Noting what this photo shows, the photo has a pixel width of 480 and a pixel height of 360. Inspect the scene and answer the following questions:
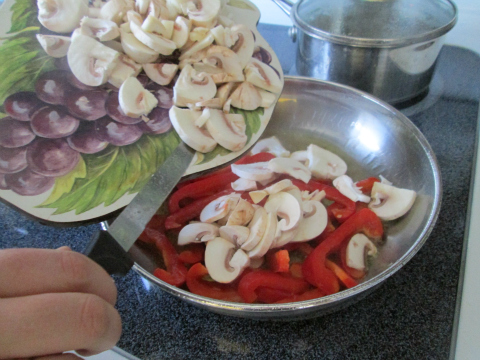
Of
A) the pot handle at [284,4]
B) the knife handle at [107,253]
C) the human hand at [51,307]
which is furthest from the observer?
the pot handle at [284,4]

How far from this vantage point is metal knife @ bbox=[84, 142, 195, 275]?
1.74 ft

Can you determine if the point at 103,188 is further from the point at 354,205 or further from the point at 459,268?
the point at 459,268

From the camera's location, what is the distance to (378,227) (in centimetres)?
86

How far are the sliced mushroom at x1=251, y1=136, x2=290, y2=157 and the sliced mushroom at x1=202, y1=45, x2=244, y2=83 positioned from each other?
0.35 meters

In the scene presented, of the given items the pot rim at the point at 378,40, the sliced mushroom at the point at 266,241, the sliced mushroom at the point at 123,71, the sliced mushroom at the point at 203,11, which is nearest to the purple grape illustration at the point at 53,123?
the sliced mushroom at the point at 123,71

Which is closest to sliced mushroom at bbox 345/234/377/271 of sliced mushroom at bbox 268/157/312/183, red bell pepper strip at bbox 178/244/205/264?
sliced mushroom at bbox 268/157/312/183

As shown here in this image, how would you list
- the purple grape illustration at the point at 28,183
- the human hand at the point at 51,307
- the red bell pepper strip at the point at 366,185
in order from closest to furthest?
the human hand at the point at 51,307, the purple grape illustration at the point at 28,183, the red bell pepper strip at the point at 366,185

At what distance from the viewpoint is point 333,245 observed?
31.9 inches

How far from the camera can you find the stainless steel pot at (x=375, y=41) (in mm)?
1113

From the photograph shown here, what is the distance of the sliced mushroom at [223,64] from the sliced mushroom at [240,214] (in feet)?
0.89

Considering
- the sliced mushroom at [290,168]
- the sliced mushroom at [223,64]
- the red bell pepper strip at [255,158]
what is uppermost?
the sliced mushroom at [223,64]

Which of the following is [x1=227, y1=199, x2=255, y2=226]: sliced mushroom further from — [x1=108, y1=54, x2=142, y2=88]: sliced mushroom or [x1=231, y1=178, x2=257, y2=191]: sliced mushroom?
[x1=108, y1=54, x2=142, y2=88]: sliced mushroom

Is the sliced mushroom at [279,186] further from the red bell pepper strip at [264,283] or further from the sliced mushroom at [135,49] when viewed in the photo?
the sliced mushroom at [135,49]

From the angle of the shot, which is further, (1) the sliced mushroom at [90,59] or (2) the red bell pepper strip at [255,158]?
(2) the red bell pepper strip at [255,158]
